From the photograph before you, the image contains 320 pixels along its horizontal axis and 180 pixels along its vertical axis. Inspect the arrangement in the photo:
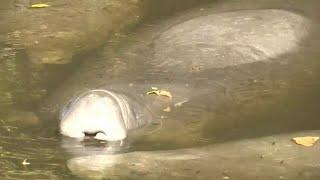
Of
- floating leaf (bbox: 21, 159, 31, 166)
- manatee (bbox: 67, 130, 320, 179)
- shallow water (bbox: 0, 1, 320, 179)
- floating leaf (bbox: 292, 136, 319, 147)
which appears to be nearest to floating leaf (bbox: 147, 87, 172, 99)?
shallow water (bbox: 0, 1, 320, 179)

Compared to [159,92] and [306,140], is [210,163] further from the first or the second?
[159,92]

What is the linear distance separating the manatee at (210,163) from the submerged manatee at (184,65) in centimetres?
28

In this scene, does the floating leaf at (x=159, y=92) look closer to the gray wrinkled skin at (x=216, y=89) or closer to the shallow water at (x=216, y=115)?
the gray wrinkled skin at (x=216, y=89)

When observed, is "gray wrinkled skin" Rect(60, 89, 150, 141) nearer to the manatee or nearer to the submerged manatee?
the submerged manatee

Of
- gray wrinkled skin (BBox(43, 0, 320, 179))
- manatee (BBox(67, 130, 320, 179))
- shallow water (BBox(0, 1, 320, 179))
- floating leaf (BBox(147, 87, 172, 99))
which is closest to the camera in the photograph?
manatee (BBox(67, 130, 320, 179))

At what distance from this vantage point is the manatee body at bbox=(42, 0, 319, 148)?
5.80 metres

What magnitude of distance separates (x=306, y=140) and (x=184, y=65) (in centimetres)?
145

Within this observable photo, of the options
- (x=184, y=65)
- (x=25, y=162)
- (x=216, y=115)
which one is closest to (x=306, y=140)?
(x=216, y=115)

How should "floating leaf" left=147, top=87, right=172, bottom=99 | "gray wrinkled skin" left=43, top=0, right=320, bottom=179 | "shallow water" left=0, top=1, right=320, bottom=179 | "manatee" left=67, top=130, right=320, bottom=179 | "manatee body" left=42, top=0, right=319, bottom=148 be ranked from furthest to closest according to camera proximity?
"floating leaf" left=147, top=87, right=172, bottom=99 < "manatee body" left=42, top=0, right=319, bottom=148 < "shallow water" left=0, top=1, right=320, bottom=179 < "gray wrinkled skin" left=43, top=0, right=320, bottom=179 < "manatee" left=67, top=130, right=320, bottom=179

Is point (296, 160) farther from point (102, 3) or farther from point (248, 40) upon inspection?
point (102, 3)

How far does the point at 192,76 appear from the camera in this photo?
6777 millimetres

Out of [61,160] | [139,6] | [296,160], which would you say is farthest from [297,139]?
[139,6]

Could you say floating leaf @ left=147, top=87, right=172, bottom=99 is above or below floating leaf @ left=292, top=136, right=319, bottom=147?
above

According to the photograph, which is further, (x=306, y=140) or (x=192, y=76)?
(x=192, y=76)
